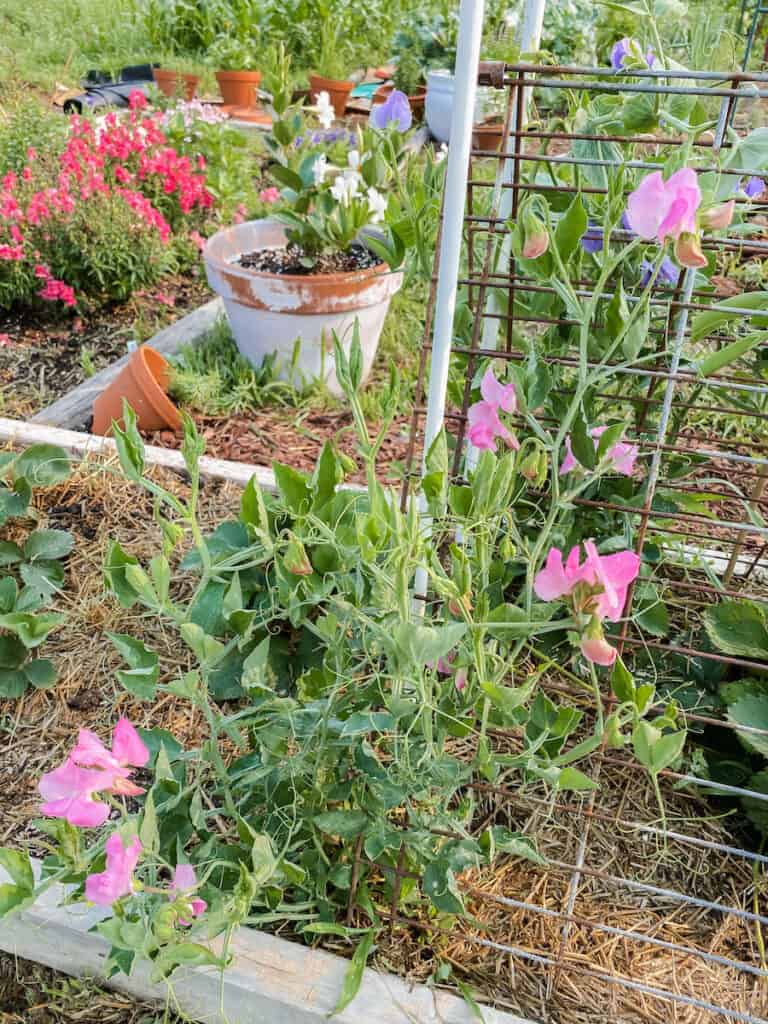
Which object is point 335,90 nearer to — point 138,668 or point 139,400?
point 139,400

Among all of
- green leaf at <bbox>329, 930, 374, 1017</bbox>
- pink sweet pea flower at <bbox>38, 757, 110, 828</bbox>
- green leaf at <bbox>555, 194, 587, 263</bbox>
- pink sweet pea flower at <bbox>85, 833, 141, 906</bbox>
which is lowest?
green leaf at <bbox>329, 930, 374, 1017</bbox>

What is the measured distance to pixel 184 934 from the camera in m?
0.85

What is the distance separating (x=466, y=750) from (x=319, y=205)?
1491mm

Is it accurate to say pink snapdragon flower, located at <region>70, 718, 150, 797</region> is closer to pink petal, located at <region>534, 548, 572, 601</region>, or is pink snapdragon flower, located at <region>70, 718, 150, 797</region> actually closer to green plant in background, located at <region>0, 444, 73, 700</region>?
pink petal, located at <region>534, 548, 572, 601</region>

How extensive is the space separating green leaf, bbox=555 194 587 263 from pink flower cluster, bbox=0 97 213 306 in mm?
2117

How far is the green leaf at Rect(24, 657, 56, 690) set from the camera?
1534mm

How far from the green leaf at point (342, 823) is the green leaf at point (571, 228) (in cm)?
67

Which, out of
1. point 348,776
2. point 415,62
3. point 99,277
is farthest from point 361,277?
point 415,62

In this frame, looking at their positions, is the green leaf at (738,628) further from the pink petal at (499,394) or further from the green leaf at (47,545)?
the green leaf at (47,545)

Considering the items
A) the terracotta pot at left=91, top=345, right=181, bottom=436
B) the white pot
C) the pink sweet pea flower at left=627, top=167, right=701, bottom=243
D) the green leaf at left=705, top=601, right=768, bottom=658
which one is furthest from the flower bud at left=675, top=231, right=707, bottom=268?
the white pot

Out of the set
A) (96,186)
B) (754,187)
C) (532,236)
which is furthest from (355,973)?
(96,186)

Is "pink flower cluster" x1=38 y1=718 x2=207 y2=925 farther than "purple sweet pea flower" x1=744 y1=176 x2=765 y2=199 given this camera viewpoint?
No

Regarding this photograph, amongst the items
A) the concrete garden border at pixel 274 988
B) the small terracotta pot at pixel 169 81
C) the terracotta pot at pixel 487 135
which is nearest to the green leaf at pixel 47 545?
the concrete garden border at pixel 274 988

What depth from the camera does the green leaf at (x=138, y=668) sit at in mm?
948
